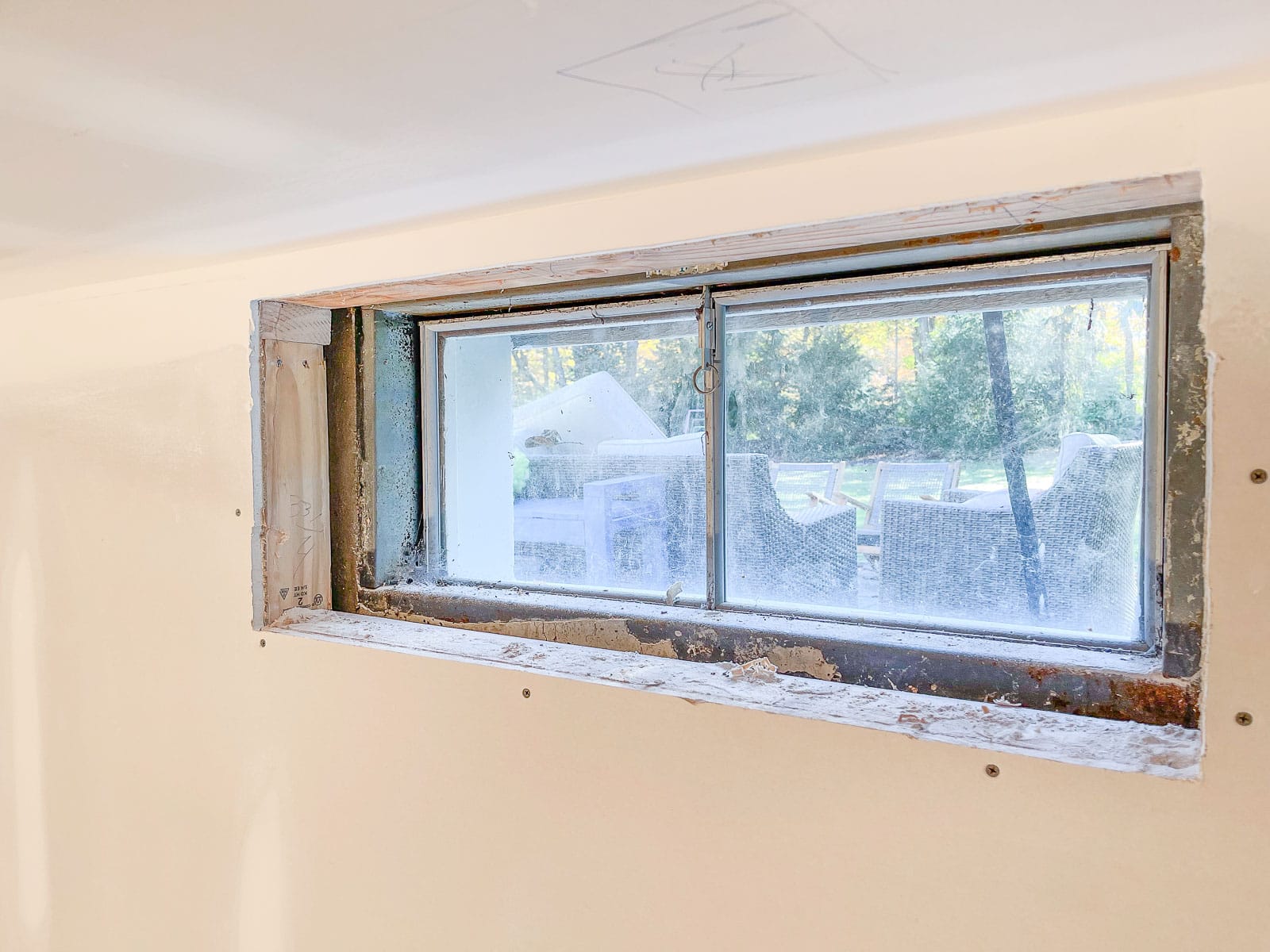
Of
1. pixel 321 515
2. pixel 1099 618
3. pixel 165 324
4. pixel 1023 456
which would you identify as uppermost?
pixel 165 324

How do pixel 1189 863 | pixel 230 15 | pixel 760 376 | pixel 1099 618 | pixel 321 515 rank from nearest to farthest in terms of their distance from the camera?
pixel 230 15 < pixel 1189 863 < pixel 1099 618 < pixel 760 376 < pixel 321 515

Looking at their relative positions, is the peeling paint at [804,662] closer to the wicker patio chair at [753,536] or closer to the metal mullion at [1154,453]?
the wicker patio chair at [753,536]

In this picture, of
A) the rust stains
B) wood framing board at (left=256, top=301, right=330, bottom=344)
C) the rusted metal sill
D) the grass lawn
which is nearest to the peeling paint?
the rusted metal sill

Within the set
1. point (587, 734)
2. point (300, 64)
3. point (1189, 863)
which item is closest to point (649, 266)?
point (300, 64)

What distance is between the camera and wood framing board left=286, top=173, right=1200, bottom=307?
900mm

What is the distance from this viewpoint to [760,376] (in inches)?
53.8

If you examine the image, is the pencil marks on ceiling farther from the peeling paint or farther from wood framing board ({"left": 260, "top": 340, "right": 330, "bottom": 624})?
wood framing board ({"left": 260, "top": 340, "right": 330, "bottom": 624})

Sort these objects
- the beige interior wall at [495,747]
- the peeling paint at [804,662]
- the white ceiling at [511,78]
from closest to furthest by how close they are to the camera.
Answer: the white ceiling at [511,78] → the beige interior wall at [495,747] → the peeling paint at [804,662]

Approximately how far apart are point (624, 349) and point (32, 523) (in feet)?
5.28

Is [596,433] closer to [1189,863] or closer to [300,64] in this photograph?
[300,64]

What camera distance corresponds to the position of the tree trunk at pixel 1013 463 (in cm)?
118

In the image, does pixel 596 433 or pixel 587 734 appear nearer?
pixel 587 734

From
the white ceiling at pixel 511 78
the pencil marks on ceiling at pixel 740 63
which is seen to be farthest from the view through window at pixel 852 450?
the pencil marks on ceiling at pixel 740 63

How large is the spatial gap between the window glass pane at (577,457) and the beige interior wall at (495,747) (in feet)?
1.12
